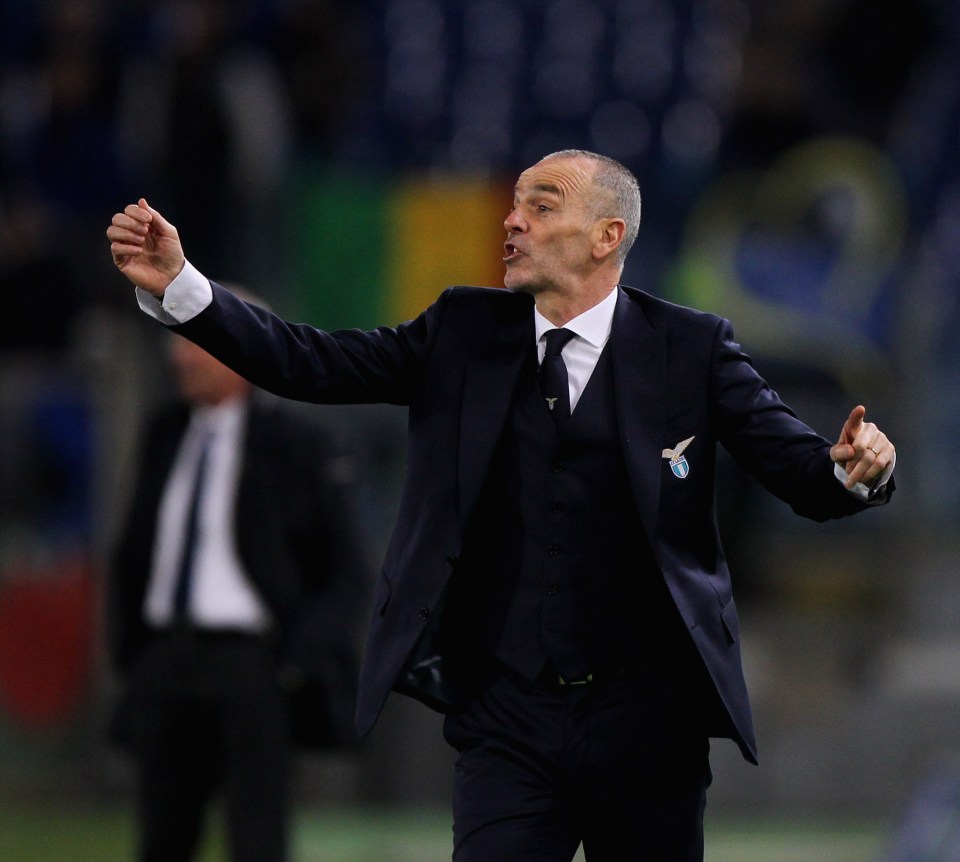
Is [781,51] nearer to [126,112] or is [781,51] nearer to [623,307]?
[126,112]

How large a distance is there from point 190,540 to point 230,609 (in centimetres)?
24

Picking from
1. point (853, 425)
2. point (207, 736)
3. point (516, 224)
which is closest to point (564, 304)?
point (516, 224)

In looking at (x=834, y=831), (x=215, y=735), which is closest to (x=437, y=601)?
(x=215, y=735)

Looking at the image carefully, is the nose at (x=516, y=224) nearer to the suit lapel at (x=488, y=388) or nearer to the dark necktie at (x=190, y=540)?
the suit lapel at (x=488, y=388)

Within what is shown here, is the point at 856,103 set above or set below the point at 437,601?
above

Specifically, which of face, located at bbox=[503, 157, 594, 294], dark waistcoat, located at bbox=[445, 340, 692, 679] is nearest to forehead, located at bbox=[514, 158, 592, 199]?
face, located at bbox=[503, 157, 594, 294]

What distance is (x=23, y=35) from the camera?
11086 millimetres

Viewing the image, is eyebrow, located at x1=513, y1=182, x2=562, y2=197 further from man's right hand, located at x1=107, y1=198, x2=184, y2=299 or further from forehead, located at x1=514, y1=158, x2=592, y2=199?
man's right hand, located at x1=107, y1=198, x2=184, y2=299

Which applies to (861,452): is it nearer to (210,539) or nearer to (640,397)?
(640,397)

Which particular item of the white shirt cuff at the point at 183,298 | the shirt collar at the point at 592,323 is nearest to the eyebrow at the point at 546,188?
the shirt collar at the point at 592,323

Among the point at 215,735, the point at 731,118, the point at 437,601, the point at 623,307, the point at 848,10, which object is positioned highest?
the point at 848,10

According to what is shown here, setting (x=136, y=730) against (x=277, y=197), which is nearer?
(x=136, y=730)

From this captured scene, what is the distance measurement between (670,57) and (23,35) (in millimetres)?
3785

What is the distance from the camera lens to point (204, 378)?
17.8 feet
